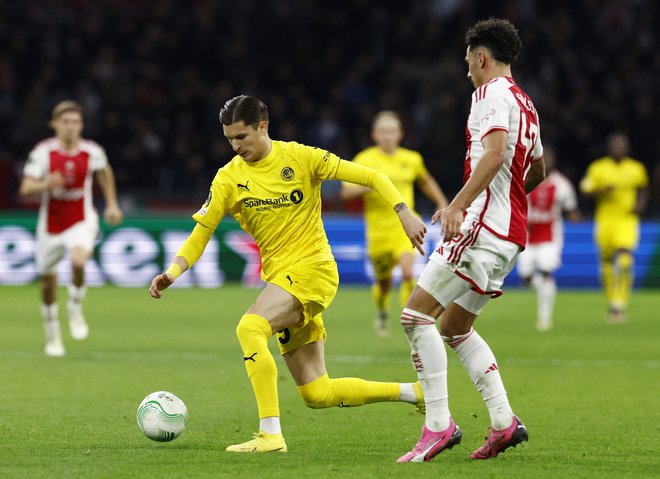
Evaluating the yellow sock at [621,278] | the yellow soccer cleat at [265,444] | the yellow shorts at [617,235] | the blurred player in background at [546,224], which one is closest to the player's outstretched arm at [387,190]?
the yellow soccer cleat at [265,444]

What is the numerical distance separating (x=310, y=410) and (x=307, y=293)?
Answer: 213 cm

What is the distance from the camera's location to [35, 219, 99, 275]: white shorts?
40.9 ft

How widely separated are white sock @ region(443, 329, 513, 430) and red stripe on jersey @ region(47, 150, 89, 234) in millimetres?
7022

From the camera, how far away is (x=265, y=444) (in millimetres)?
6508

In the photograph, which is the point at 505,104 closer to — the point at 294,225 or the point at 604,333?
the point at 294,225

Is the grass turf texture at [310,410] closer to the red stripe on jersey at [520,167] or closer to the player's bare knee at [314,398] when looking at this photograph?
the player's bare knee at [314,398]

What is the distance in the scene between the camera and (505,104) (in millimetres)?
6031

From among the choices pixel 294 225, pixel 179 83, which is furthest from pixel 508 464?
pixel 179 83

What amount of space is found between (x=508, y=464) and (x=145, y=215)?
15.0m

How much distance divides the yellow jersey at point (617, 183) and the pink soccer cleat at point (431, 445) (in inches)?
447

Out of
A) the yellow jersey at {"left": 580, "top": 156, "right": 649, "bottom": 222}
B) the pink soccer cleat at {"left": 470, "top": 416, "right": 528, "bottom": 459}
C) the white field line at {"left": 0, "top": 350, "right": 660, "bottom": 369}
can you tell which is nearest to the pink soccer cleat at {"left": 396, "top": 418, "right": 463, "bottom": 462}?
the pink soccer cleat at {"left": 470, "top": 416, "right": 528, "bottom": 459}

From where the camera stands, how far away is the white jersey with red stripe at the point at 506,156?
609 cm

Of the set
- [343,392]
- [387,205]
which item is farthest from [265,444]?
[387,205]

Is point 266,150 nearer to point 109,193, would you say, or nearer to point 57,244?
point 57,244
